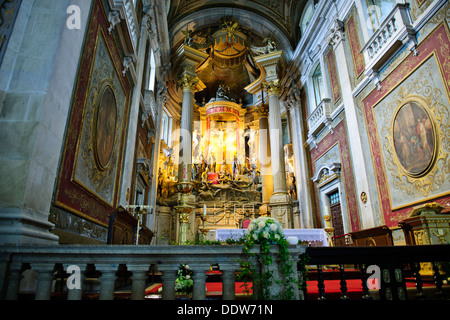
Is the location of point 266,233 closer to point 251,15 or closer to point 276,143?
point 276,143

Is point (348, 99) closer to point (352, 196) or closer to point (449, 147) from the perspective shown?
point (352, 196)

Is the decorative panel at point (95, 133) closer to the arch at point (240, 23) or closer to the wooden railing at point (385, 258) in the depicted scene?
the wooden railing at point (385, 258)

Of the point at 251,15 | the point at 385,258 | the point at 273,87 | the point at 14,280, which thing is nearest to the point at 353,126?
the point at 273,87

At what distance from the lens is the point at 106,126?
18.2 feet

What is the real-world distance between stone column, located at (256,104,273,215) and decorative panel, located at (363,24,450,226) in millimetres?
5811

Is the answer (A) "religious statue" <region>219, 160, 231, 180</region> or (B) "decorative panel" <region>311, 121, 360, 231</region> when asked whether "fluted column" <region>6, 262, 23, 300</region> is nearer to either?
(B) "decorative panel" <region>311, 121, 360, 231</region>

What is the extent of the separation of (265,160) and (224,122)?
4.47m

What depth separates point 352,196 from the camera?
840cm

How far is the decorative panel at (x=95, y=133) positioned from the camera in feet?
12.9

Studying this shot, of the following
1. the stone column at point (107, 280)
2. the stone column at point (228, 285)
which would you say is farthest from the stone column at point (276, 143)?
the stone column at point (107, 280)

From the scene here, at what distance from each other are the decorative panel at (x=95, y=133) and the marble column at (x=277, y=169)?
22.3 feet

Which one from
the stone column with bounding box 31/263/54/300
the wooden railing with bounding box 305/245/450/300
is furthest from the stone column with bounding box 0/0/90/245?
the wooden railing with bounding box 305/245/450/300
